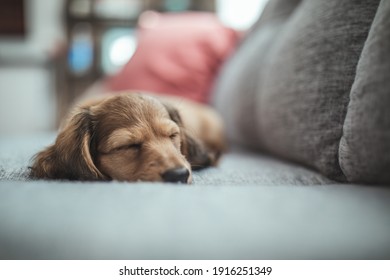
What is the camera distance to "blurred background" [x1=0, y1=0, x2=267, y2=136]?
3.57 meters

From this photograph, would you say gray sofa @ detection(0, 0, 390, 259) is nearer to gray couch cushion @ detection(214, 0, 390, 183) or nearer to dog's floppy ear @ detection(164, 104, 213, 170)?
gray couch cushion @ detection(214, 0, 390, 183)

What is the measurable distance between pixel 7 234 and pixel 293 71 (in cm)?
77

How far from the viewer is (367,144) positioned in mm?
607

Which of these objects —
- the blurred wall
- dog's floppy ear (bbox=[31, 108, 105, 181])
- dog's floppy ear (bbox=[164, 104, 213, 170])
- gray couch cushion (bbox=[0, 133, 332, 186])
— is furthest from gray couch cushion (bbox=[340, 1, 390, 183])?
the blurred wall

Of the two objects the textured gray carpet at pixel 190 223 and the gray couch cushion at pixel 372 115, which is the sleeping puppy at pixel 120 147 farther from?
the gray couch cushion at pixel 372 115

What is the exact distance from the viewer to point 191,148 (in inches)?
44.2

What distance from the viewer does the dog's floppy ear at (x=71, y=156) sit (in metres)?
0.82

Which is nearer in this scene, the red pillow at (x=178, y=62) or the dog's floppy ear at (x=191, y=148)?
the dog's floppy ear at (x=191, y=148)

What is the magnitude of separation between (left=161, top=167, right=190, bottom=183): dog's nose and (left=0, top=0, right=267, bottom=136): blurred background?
296 cm

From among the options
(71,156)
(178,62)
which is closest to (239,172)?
(71,156)

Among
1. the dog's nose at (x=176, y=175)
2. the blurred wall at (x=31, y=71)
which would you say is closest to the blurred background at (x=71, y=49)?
the blurred wall at (x=31, y=71)

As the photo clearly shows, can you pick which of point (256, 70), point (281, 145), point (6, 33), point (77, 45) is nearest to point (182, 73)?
point (256, 70)

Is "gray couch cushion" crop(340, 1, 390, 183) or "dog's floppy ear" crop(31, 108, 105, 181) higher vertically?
"gray couch cushion" crop(340, 1, 390, 183)

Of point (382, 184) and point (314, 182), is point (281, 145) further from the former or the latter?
point (382, 184)
